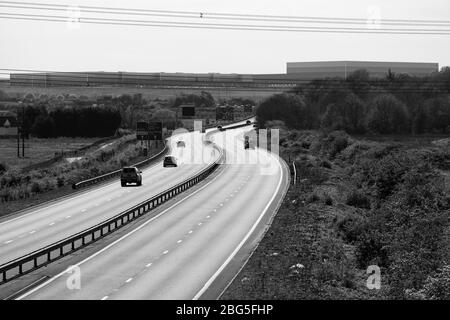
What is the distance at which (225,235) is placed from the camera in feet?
135

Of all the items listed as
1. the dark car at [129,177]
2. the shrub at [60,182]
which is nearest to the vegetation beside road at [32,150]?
the shrub at [60,182]

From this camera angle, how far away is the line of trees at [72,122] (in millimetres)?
178750

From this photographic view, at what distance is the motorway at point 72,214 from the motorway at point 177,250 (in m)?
3.70

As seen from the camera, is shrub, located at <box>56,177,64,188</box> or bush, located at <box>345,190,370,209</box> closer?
bush, located at <box>345,190,370,209</box>

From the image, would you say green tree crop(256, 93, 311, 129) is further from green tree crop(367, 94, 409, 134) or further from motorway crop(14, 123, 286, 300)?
motorway crop(14, 123, 286, 300)

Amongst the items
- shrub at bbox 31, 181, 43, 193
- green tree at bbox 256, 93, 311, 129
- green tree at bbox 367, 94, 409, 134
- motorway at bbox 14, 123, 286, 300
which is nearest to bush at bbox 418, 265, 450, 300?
motorway at bbox 14, 123, 286, 300

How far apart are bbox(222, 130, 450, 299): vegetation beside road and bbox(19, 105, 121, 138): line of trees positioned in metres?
110

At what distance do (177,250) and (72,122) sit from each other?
149 m

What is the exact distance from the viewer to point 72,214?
4934 cm

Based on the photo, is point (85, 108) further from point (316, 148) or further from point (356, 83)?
point (316, 148)

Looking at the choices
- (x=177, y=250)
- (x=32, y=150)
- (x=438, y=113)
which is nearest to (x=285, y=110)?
(x=438, y=113)

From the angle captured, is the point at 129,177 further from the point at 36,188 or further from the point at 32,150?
the point at 32,150

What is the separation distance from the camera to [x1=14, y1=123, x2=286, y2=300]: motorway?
27188mm

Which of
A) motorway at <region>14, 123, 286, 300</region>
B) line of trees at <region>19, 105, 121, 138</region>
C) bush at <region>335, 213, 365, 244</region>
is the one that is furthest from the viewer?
line of trees at <region>19, 105, 121, 138</region>
